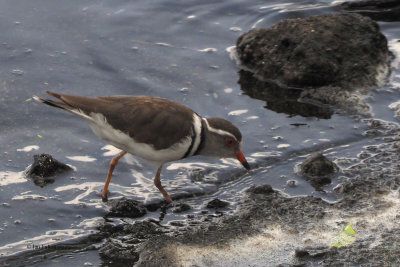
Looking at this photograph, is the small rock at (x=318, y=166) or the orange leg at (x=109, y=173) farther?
the small rock at (x=318, y=166)

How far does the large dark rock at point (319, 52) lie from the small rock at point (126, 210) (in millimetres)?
3651

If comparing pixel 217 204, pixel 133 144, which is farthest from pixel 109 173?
pixel 217 204

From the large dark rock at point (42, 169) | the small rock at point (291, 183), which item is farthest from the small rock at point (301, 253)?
the large dark rock at point (42, 169)

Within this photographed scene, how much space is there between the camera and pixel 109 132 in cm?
786

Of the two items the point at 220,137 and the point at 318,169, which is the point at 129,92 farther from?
the point at 318,169

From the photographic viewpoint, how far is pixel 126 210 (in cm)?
805

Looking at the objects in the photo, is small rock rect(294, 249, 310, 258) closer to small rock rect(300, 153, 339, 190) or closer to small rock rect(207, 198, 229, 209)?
small rock rect(207, 198, 229, 209)

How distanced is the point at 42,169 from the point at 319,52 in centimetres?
453

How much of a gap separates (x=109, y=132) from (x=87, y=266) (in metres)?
1.56

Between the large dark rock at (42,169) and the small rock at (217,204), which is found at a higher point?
the large dark rock at (42,169)

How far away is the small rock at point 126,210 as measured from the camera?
8.02 metres

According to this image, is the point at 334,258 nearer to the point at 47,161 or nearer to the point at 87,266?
the point at 87,266

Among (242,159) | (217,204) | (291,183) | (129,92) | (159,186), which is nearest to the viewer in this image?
(217,204)

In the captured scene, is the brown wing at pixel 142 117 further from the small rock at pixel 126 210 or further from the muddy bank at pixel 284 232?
the muddy bank at pixel 284 232
